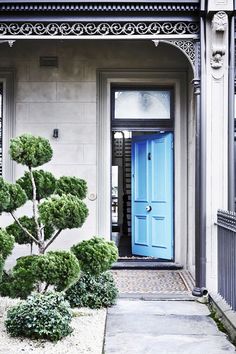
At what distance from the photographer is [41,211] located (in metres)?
4.20

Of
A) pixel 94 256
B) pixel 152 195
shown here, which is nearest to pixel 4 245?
pixel 94 256

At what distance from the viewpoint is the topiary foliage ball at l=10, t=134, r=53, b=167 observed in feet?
14.1

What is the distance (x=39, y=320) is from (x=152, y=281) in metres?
2.61

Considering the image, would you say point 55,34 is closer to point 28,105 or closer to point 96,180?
point 28,105

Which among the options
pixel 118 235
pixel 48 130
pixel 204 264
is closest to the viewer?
pixel 204 264

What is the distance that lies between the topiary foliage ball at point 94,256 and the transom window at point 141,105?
3373mm

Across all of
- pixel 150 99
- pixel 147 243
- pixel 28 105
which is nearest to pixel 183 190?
pixel 147 243

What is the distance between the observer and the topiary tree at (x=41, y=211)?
→ 159 inches

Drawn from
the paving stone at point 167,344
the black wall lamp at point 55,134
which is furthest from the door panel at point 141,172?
the paving stone at point 167,344

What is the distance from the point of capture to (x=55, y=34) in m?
5.75

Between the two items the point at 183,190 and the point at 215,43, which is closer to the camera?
the point at 215,43

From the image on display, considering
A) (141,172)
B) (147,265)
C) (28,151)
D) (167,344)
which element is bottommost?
(167,344)

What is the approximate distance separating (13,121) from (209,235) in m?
3.54

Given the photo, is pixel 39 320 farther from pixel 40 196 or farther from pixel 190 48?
pixel 190 48
